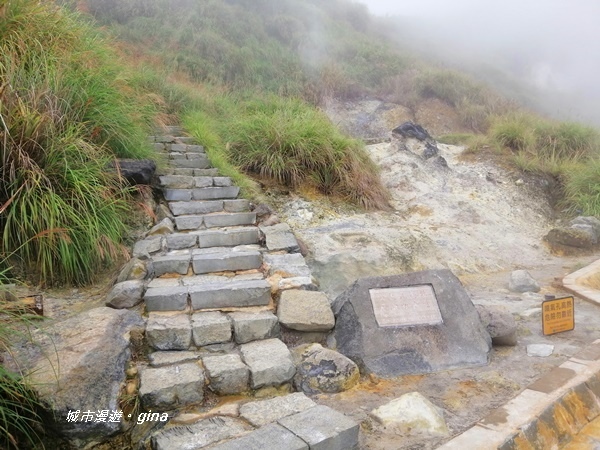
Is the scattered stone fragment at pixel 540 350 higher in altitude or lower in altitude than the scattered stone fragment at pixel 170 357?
lower

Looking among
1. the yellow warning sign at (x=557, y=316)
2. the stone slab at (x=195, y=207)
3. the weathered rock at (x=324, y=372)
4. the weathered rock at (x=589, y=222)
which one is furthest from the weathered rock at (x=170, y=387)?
the weathered rock at (x=589, y=222)

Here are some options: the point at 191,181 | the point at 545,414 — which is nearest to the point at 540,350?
the point at 545,414

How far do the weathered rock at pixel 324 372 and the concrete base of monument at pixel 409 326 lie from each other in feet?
0.56

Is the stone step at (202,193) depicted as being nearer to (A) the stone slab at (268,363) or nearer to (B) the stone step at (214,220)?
(B) the stone step at (214,220)

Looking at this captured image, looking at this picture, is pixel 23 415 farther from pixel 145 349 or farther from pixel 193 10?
pixel 193 10

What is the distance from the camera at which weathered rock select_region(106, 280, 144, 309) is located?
3.32 meters

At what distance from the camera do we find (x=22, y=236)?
3.36m

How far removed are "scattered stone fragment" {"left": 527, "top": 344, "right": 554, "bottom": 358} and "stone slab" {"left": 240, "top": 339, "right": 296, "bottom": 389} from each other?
1755 mm

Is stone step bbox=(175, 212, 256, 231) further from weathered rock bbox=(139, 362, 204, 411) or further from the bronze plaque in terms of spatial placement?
weathered rock bbox=(139, 362, 204, 411)

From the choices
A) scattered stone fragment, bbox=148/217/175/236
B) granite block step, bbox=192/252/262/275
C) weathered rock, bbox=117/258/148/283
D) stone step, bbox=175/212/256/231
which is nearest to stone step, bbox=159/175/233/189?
stone step, bbox=175/212/256/231

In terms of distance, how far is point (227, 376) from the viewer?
2.66m

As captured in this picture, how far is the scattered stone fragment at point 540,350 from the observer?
3295mm

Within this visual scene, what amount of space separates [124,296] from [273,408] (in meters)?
1.48

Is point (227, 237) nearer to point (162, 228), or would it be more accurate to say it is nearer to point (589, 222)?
point (162, 228)
